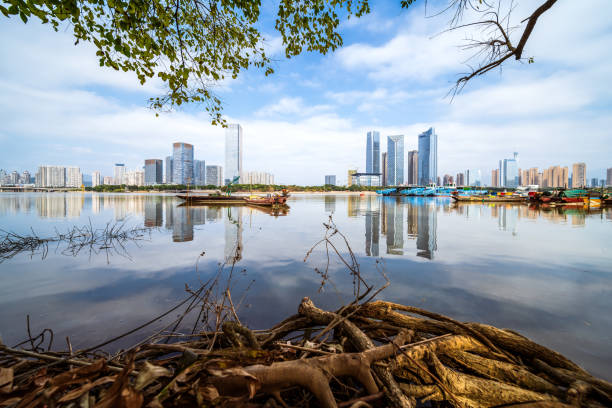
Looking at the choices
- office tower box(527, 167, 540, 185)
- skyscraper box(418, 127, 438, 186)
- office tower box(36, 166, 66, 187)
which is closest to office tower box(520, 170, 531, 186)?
office tower box(527, 167, 540, 185)

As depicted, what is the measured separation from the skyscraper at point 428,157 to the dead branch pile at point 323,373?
197735 millimetres

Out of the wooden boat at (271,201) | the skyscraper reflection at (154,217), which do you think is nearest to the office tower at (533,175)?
the wooden boat at (271,201)

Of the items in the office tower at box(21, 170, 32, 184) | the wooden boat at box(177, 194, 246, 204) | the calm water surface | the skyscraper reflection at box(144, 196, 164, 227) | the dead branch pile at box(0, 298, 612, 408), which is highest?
the office tower at box(21, 170, 32, 184)

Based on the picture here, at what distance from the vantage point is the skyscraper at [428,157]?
17900 cm

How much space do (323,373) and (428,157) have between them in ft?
671

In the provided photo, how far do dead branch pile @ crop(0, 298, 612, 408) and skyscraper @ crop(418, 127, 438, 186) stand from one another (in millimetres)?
197735

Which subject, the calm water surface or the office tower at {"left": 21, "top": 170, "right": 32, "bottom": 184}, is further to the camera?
the office tower at {"left": 21, "top": 170, "right": 32, "bottom": 184}

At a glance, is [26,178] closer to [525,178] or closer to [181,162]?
[181,162]

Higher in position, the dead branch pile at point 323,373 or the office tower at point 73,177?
the office tower at point 73,177

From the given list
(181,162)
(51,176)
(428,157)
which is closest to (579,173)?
(428,157)

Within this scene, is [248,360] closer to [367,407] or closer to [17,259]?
[367,407]

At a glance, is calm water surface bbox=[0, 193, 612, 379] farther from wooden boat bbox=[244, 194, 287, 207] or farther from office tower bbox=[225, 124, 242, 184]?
office tower bbox=[225, 124, 242, 184]

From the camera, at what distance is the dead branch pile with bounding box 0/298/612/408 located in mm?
1433

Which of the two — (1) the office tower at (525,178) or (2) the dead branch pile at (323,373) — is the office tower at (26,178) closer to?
(2) the dead branch pile at (323,373)
